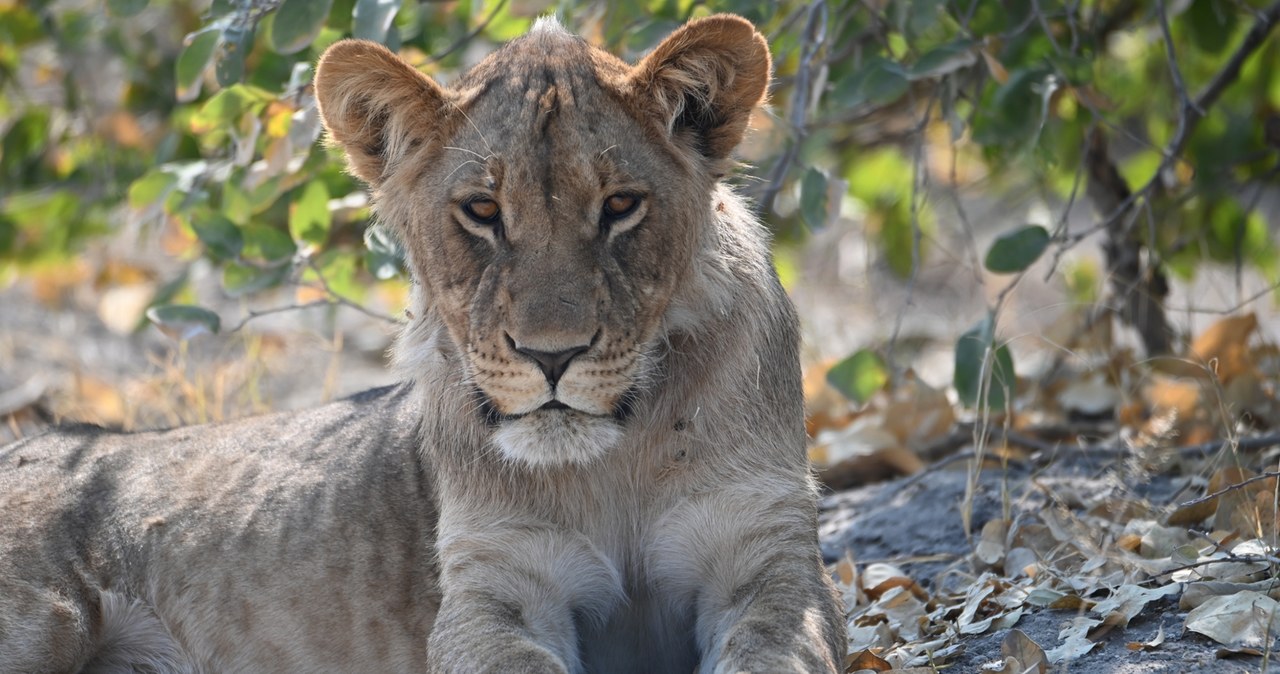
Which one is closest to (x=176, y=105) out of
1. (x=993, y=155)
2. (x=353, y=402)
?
(x=353, y=402)

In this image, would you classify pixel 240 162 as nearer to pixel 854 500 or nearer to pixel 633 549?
pixel 633 549

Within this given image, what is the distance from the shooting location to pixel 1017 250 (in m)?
5.10

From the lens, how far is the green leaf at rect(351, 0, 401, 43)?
439cm

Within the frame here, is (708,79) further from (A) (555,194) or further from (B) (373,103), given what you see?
(B) (373,103)

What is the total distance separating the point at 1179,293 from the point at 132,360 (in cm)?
749

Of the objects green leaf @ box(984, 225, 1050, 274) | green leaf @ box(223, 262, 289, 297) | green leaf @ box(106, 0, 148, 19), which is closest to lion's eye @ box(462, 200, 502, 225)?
green leaf @ box(223, 262, 289, 297)

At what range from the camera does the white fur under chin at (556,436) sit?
3.27 m

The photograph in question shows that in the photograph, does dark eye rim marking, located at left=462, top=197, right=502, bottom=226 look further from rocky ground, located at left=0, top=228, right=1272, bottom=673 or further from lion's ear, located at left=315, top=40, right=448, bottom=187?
rocky ground, located at left=0, top=228, right=1272, bottom=673

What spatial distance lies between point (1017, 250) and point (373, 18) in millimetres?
2380

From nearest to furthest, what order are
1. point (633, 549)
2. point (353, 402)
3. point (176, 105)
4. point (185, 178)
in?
point (633, 549) → point (353, 402) → point (185, 178) → point (176, 105)

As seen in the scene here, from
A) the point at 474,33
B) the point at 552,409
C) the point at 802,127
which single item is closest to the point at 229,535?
the point at 552,409

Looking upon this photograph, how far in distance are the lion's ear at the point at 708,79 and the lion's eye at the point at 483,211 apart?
0.47 metres

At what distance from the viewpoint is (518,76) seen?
357 centimetres

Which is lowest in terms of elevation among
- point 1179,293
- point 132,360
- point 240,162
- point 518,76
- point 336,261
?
point 132,360
